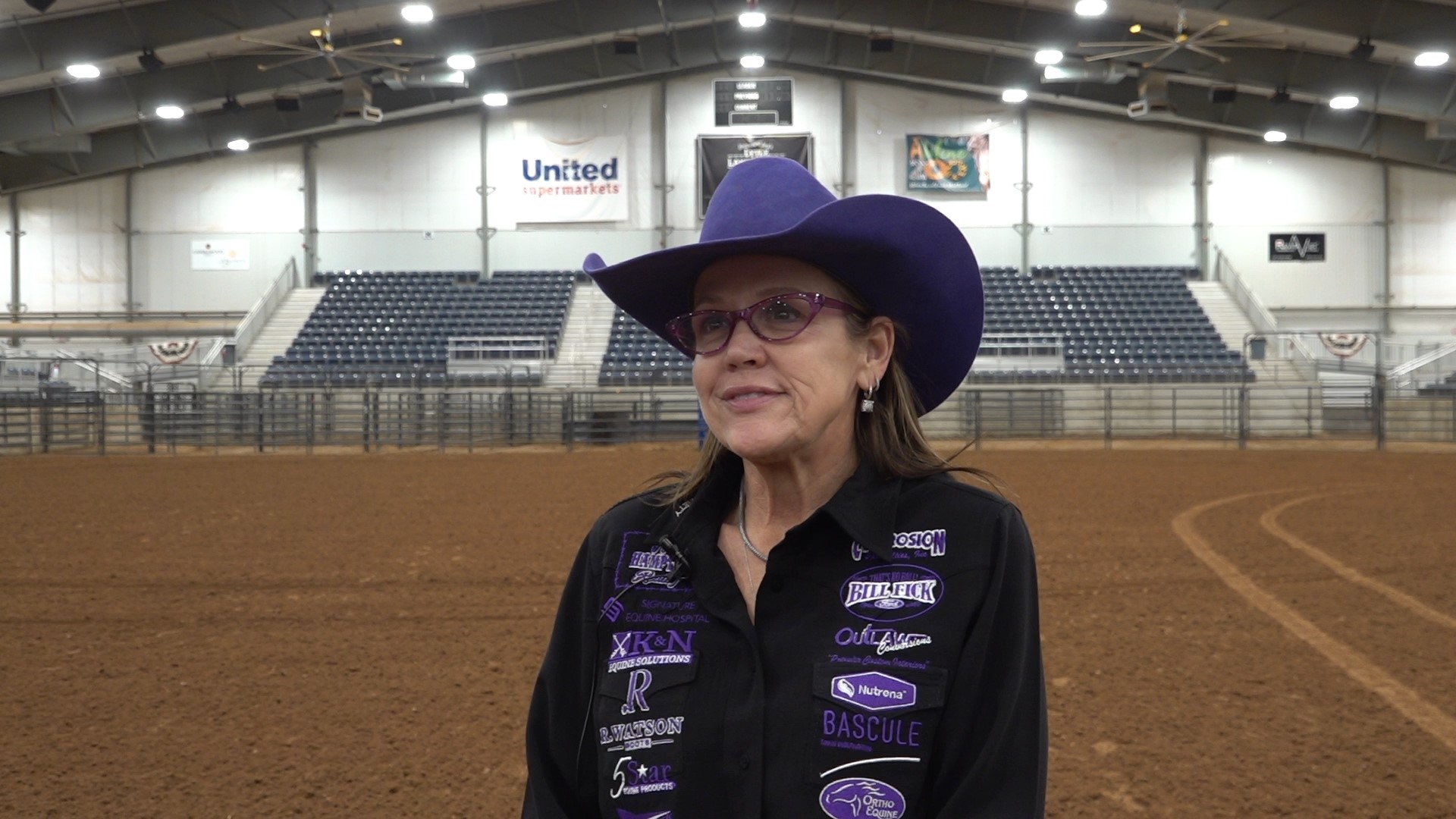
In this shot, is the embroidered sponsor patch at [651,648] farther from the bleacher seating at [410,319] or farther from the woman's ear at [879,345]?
the bleacher seating at [410,319]

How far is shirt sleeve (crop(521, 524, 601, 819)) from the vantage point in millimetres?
1872

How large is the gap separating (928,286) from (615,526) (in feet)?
2.12

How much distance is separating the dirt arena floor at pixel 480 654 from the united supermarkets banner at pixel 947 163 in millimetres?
20517

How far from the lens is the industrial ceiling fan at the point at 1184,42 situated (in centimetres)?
2039

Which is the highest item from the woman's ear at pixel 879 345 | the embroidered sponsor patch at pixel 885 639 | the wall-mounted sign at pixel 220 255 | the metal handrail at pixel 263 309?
the wall-mounted sign at pixel 220 255

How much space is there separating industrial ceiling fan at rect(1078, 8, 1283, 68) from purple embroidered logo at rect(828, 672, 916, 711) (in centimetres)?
1928

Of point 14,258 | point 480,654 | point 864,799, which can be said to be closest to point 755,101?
point 14,258

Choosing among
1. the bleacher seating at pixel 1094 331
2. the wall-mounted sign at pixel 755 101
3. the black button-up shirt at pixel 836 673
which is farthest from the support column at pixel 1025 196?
the black button-up shirt at pixel 836 673

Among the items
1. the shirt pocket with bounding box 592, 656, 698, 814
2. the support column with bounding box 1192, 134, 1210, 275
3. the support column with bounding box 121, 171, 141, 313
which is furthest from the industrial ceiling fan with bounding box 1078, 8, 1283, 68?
the support column with bounding box 121, 171, 141, 313

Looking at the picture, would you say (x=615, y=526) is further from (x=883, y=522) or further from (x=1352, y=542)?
(x=1352, y=542)

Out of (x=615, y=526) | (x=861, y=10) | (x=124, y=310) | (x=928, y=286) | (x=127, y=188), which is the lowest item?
(x=615, y=526)

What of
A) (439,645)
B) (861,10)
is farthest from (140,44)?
(439,645)

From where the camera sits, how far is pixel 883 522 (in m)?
1.77

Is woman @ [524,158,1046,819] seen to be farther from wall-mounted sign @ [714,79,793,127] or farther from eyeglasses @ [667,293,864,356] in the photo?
wall-mounted sign @ [714,79,793,127]
